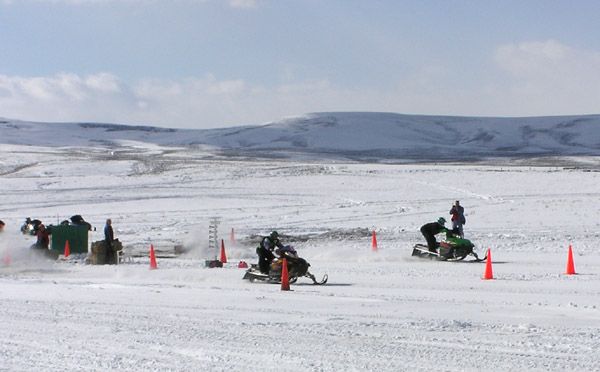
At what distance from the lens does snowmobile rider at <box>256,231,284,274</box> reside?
62.0 feet

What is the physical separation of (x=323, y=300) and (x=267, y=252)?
12.0 feet

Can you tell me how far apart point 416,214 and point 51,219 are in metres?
17.8

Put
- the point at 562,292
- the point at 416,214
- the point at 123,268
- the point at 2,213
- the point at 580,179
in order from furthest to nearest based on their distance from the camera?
the point at 580,179, the point at 2,213, the point at 416,214, the point at 123,268, the point at 562,292

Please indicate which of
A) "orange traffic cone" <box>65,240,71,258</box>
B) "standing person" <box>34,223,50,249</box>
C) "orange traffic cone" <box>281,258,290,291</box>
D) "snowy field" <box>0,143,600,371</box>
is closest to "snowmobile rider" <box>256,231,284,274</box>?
"snowy field" <box>0,143,600,371</box>

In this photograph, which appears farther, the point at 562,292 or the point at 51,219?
the point at 51,219

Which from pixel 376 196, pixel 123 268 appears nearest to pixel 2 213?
pixel 376 196

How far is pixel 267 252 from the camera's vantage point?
19.0m

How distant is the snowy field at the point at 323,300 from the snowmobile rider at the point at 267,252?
485 mm

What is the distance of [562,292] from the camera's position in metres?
16.2

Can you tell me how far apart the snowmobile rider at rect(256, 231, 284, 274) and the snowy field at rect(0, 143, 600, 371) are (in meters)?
0.48

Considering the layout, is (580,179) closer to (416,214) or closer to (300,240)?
(416,214)

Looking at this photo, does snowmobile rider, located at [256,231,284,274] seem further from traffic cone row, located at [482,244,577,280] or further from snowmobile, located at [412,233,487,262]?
snowmobile, located at [412,233,487,262]

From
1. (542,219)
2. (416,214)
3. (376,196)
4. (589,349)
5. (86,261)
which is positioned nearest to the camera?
(589,349)

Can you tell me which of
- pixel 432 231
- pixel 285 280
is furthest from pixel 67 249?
pixel 285 280
